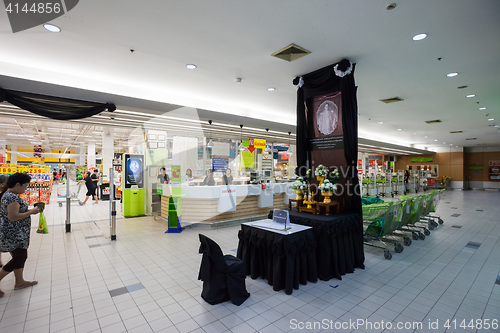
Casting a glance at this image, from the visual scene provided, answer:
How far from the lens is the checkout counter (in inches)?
276

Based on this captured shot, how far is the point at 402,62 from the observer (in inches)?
187

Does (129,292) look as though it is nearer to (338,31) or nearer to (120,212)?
(338,31)

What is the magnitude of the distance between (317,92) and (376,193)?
1080cm

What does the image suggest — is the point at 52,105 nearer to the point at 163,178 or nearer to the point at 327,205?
the point at 163,178

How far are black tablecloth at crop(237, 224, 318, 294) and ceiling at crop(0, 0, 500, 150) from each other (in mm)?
2928

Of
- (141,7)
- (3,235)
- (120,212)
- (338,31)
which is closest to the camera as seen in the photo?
(141,7)

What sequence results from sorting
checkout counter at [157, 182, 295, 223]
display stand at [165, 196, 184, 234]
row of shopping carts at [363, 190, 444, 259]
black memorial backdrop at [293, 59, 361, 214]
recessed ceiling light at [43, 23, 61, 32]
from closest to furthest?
recessed ceiling light at [43, 23, 61, 32] → black memorial backdrop at [293, 59, 361, 214] → row of shopping carts at [363, 190, 444, 259] → display stand at [165, 196, 184, 234] → checkout counter at [157, 182, 295, 223]

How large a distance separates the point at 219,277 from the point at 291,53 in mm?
3632

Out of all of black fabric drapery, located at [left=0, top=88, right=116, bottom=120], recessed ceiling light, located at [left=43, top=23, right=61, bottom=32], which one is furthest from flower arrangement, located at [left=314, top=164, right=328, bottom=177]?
black fabric drapery, located at [left=0, top=88, right=116, bottom=120]

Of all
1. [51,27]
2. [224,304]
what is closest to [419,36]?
[224,304]

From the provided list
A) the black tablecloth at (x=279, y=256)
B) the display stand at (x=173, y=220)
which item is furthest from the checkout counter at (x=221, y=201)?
the black tablecloth at (x=279, y=256)

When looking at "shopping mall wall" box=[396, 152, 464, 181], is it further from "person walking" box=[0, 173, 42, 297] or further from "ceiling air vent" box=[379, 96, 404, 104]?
"person walking" box=[0, 173, 42, 297]

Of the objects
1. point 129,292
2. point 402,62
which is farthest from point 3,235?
point 402,62

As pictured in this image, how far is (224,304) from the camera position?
10.4 feet
